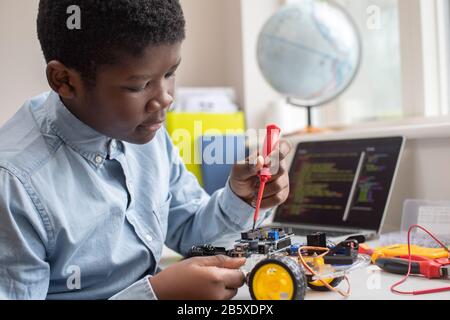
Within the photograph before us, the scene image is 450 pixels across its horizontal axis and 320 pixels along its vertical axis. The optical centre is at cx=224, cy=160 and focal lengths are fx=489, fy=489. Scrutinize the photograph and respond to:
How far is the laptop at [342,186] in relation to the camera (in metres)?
0.97

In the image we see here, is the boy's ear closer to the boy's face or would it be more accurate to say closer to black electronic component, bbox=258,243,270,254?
the boy's face

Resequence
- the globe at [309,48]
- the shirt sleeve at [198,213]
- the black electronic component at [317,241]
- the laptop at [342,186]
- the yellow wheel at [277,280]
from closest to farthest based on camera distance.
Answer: the yellow wheel at [277,280] < the black electronic component at [317,241] < the shirt sleeve at [198,213] < the laptop at [342,186] < the globe at [309,48]

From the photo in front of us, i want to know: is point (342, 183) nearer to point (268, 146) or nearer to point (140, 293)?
point (268, 146)

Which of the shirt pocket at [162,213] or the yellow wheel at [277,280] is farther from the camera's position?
the shirt pocket at [162,213]

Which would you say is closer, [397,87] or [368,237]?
[368,237]

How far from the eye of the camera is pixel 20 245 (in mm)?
521

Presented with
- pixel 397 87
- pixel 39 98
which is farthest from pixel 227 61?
pixel 397 87

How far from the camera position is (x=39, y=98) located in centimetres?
64

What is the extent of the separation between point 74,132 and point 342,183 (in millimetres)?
620

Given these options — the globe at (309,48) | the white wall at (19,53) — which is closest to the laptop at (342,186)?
the globe at (309,48)

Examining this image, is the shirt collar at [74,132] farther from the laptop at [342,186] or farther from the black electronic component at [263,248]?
the laptop at [342,186]

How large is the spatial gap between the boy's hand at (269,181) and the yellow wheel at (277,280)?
182mm
